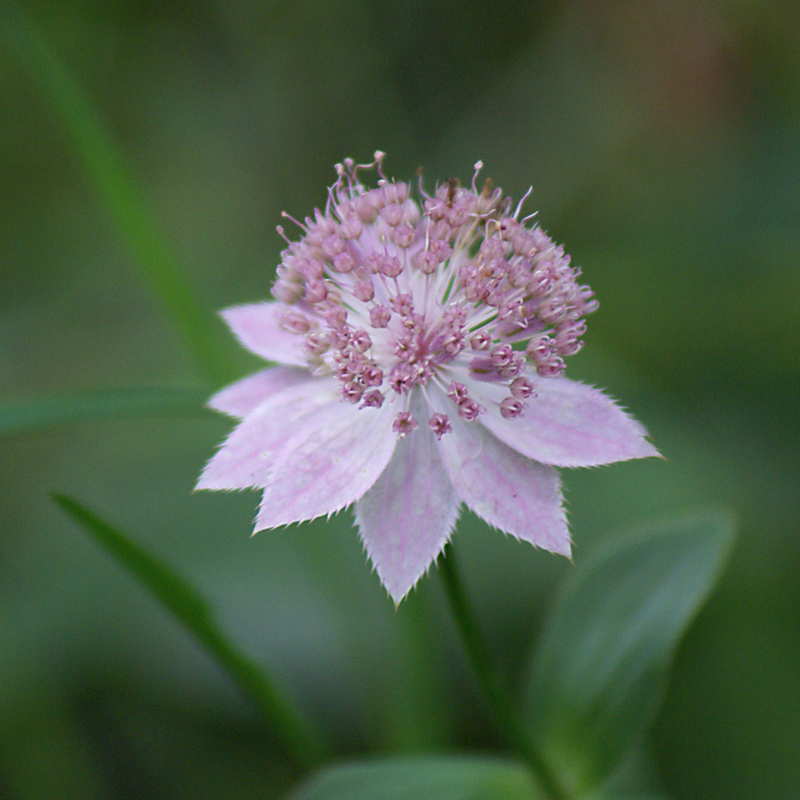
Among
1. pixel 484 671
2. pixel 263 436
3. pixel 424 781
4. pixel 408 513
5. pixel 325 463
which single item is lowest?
pixel 424 781

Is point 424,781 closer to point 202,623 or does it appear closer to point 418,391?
point 202,623

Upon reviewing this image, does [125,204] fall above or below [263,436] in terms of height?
above

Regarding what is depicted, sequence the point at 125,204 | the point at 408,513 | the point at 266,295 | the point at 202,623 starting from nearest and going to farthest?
the point at 408,513 < the point at 202,623 < the point at 125,204 < the point at 266,295

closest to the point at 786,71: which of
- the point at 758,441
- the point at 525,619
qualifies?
the point at 758,441

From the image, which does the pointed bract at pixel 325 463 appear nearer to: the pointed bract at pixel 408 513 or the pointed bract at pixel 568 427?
the pointed bract at pixel 408 513

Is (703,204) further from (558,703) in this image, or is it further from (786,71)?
(558,703)

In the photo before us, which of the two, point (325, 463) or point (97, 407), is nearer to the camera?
point (325, 463)

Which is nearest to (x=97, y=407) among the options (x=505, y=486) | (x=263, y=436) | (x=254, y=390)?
(x=254, y=390)
